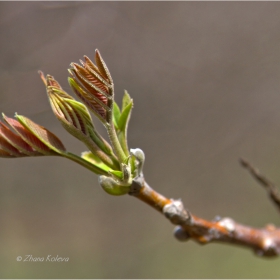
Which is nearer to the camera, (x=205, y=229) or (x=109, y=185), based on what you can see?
(x=109, y=185)

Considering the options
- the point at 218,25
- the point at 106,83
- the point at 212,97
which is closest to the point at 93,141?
the point at 106,83

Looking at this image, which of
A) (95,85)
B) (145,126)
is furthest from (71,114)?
(145,126)

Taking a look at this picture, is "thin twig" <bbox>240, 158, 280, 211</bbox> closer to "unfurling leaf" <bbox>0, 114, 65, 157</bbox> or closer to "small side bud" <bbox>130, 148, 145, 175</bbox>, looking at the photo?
"small side bud" <bbox>130, 148, 145, 175</bbox>

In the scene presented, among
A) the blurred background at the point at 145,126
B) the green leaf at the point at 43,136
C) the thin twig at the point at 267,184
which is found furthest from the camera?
the blurred background at the point at 145,126

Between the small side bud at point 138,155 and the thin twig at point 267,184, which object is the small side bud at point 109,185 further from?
the thin twig at point 267,184

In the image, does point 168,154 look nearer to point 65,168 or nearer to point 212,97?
point 212,97

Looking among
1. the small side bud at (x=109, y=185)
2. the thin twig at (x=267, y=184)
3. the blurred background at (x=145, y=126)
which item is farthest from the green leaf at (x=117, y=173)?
the blurred background at (x=145, y=126)

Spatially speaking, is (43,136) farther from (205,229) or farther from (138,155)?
(205,229)

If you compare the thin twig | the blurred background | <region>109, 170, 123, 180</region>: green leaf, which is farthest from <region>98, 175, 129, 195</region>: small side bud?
the blurred background
